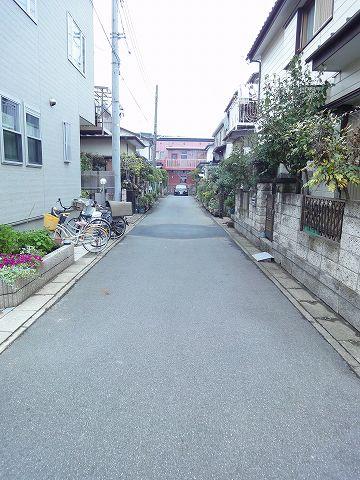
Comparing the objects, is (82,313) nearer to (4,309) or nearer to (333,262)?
(4,309)

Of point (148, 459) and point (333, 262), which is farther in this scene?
point (333, 262)

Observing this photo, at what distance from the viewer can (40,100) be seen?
9.23 meters

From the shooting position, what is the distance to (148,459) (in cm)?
228

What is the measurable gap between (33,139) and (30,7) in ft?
9.98

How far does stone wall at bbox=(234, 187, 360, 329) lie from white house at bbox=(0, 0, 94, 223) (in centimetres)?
586

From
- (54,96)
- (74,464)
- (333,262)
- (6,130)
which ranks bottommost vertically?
(74,464)

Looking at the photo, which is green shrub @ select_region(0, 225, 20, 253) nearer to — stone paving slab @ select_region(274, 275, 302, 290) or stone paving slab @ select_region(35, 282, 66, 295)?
stone paving slab @ select_region(35, 282, 66, 295)

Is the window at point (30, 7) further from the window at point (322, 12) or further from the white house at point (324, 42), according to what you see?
the window at point (322, 12)

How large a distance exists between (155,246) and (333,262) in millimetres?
5777

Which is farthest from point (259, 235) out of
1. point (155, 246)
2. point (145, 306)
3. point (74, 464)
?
point (74, 464)

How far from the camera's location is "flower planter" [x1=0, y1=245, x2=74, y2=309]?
15.9 ft

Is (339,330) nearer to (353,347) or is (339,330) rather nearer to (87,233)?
(353,347)

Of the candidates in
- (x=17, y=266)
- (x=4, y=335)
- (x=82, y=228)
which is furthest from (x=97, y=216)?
(x=4, y=335)

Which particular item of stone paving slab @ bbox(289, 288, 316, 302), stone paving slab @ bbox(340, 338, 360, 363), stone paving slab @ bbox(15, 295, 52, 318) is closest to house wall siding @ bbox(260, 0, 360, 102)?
stone paving slab @ bbox(289, 288, 316, 302)
